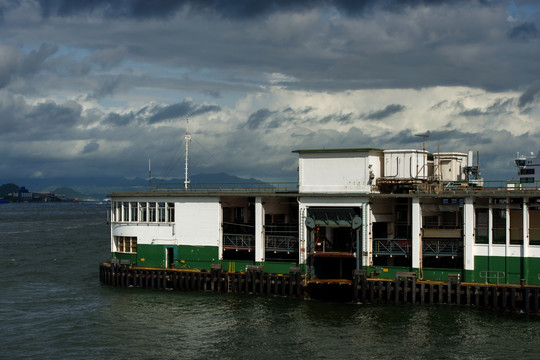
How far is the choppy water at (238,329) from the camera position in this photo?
120ft

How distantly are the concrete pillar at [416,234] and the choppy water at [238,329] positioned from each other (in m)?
3.44

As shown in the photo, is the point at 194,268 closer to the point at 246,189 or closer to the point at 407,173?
the point at 246,189

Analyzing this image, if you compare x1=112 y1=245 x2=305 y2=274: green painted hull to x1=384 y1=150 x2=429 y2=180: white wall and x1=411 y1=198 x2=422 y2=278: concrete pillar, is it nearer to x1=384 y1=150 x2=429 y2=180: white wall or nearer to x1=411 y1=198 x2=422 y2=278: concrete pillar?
x1=411 y1=198 x2=422 y2=278: concrete pillar

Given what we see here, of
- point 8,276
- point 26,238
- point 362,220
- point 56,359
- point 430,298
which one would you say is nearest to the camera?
point 56,359

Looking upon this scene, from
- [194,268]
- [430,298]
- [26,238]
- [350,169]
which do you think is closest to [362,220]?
[350,169]

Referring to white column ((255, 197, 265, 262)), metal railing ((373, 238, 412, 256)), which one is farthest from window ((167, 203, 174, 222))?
metal railing ((373, 238, 412, 256))

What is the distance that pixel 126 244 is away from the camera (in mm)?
55875

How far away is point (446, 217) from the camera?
52156 millimetres

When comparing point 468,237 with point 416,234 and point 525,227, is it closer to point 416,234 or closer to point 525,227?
point 416,234

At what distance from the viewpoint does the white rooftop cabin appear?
4869cm

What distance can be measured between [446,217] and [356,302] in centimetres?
1128

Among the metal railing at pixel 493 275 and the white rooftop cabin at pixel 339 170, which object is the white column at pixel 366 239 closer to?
the white rooftop cabin at pixel 339 170

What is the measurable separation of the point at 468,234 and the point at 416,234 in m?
3.56

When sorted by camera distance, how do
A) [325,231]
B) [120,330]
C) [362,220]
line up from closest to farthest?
1. [120,330]
2. [362,220]
3. [325,231]
